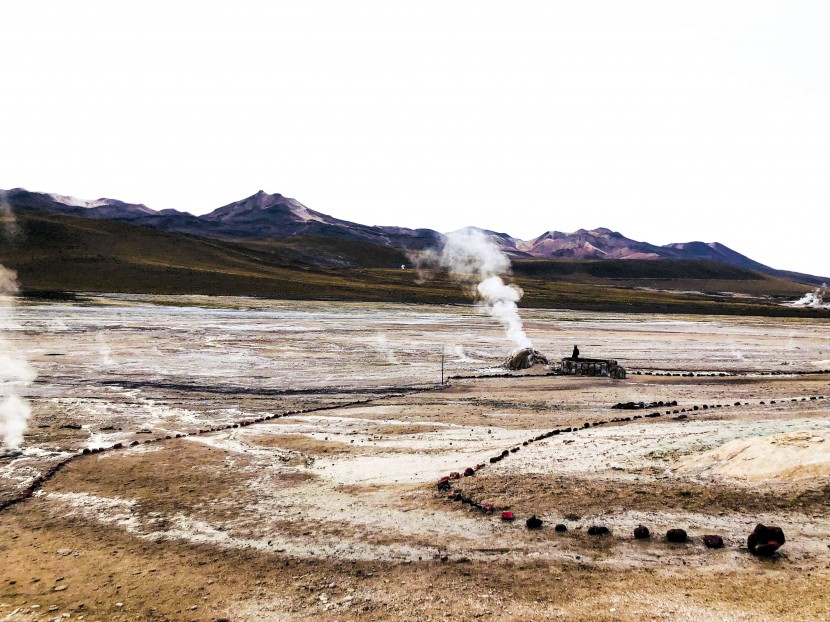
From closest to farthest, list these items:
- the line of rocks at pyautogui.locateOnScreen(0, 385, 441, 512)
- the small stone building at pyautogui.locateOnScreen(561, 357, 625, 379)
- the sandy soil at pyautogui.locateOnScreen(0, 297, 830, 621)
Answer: the sandy soil at pyautogui.locateOnScreen(0, 297, 830, 621) → the line of rocks at pyautogui.locateOnScreen(0, 385, 441, 512) → the small stone building at pyautogui.locateOnScreen(561, 357, 625, 379)

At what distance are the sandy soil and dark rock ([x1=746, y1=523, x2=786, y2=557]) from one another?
24 centimetres

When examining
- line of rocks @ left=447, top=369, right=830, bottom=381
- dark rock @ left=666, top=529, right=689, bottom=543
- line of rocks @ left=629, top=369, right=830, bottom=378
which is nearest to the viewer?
dark rock @ left=666, top=529, right=689, bottom=543

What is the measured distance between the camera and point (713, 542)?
12219mm

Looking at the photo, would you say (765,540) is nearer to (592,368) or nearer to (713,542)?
(713,542)

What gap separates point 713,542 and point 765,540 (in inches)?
38.1

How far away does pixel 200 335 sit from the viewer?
62.2 m

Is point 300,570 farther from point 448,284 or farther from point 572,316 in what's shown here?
point 448,284

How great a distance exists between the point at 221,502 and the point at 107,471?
17.1 ft

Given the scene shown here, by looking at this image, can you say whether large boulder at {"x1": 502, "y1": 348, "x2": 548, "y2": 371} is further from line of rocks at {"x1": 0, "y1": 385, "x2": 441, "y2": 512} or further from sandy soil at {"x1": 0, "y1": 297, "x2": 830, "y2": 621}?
line of rocks at {"x1": 0, "y1": 385, "x2": 441, "y2": 512}

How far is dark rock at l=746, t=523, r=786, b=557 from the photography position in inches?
456

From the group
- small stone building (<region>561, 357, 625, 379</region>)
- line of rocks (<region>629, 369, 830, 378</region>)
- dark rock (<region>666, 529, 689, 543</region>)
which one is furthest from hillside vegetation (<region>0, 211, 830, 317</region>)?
dark rock (<region>666, 529, 689, 543</region>)

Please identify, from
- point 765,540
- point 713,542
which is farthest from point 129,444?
point 765,540

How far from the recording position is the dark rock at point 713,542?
12.2m

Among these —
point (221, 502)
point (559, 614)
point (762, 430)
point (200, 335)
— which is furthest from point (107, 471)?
point (200, 335)
